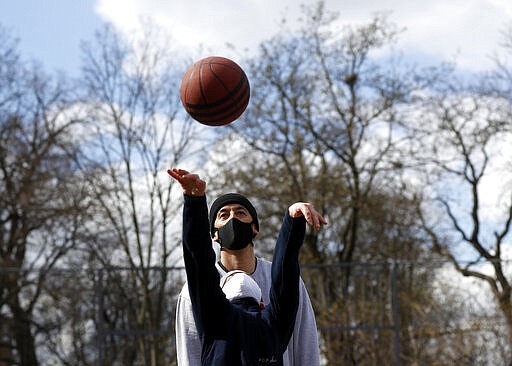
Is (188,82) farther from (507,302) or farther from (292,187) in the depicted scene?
(292,187)

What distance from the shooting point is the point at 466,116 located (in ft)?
65.1

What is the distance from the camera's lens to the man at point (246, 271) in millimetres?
4820

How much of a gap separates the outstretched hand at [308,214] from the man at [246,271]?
0.79m

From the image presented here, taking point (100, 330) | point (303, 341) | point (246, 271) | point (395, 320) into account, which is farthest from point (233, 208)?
point (395, 320)

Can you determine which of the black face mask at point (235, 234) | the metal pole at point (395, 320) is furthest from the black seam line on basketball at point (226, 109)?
the metal pole at point (395, 320)

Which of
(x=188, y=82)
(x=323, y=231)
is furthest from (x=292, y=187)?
(x=188, y=82)

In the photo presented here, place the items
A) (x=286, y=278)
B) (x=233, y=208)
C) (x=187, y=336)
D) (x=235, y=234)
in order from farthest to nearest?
(x=233, y=208) < (x=235, y=234) < (x=187, y=336) < (x=286, y=278)

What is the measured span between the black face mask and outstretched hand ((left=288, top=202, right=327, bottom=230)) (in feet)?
2.39

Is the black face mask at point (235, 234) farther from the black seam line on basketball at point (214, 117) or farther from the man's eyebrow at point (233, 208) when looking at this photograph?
the black seam line on basketball at point (214, 117)

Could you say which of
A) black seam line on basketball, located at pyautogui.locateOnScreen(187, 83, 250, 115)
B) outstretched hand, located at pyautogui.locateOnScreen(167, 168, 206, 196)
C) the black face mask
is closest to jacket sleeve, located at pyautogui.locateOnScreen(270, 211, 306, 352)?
outstretched hand, located at pyautogui.locateOnScreen(167, 168, 206, 196)

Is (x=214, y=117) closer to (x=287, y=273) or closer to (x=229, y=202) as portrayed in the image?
(x=229, y=202)

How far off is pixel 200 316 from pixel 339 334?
35.3 ft

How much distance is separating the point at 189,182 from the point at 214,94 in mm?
1692

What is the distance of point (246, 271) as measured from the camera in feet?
16.5
